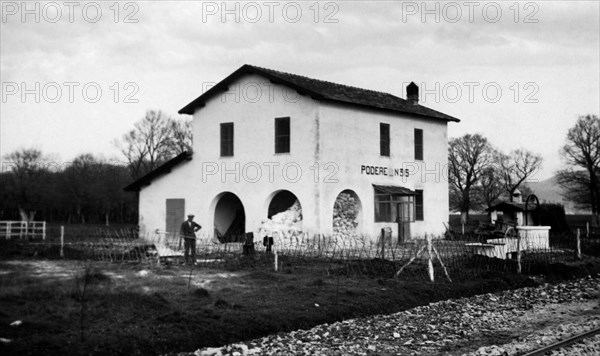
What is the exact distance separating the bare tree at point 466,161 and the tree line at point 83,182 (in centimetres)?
3485

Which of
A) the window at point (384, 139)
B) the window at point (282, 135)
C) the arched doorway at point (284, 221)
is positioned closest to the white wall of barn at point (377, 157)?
the window at point (384, 139)

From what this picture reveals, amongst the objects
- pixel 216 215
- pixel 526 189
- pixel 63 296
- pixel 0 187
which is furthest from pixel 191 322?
pixel 526 189

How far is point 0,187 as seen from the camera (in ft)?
166

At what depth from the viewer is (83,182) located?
234 ft

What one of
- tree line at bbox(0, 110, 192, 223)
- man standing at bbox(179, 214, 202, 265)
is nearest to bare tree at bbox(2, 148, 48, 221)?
tree line at bbox(0, 110, 192, 223)

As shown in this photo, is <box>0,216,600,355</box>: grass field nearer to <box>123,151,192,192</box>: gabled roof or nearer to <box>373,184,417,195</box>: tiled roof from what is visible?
<box>373,184,417,195</box>: tiled roof

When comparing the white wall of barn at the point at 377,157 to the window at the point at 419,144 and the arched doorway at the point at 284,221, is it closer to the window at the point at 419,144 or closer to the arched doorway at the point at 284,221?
the window at the point at 419,144

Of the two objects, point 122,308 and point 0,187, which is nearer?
point 122,308

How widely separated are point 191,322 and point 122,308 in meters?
1.46

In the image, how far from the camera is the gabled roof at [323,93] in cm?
3005

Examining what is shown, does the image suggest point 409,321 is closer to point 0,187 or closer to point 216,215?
point 216,215

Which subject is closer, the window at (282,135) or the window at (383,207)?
the window at (282,135)

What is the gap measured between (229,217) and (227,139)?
14.4ft

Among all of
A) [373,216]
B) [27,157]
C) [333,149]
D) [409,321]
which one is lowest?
[409,321]
